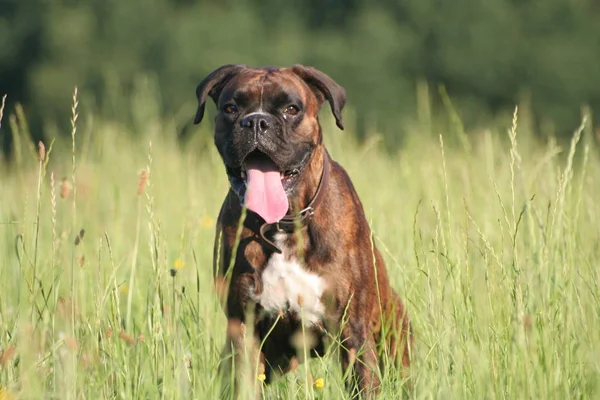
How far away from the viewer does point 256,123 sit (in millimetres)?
4906

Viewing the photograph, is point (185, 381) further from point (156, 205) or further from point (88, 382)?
point (156, 205)

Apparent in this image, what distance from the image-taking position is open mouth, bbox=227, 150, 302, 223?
15.7 ft

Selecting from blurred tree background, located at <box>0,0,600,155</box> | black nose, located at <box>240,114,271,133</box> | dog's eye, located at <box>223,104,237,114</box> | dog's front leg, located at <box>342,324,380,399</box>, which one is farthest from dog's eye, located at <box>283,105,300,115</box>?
blurred tree background, located at <box>0,0,600,155</box>

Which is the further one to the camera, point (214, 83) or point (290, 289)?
point (214, 83)

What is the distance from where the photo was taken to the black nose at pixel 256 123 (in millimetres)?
4898

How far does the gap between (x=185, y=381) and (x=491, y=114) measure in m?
25.3

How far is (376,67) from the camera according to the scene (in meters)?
27.7

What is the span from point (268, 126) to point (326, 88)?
44cm

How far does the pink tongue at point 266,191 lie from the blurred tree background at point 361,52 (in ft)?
69.3

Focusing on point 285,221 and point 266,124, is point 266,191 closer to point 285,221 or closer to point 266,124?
point 285,221

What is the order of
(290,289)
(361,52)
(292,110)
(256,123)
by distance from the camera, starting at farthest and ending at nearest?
1. (361,52)
2. (292,110)
3. (256,123)
4. (290,289)

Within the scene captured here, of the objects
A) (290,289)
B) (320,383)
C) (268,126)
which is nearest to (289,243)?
(290,289)

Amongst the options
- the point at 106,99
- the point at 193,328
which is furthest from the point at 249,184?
the point at 106,99

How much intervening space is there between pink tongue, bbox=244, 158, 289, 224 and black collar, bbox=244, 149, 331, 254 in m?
0.09
